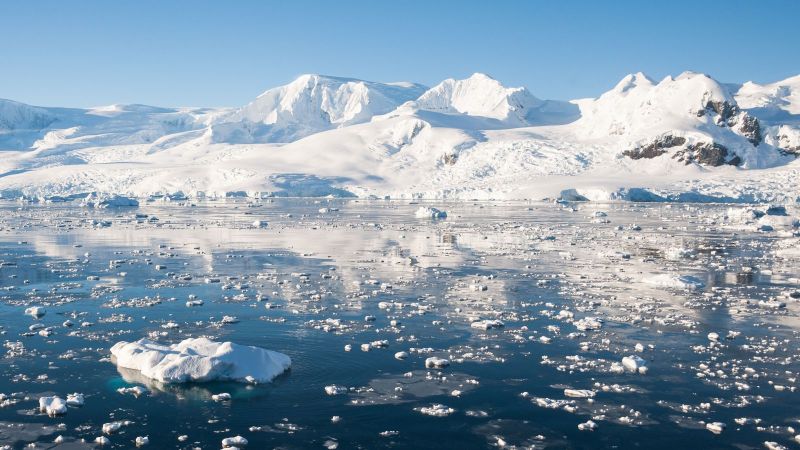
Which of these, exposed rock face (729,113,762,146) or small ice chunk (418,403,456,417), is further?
exposed rock face (729,113,762,146)

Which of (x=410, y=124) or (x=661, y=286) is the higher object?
Result: (x=410, y=124)

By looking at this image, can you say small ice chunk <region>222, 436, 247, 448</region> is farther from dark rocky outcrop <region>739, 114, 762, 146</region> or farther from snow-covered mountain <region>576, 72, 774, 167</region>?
dark rocky outcrop <region>739, 114, 762, 146</region>

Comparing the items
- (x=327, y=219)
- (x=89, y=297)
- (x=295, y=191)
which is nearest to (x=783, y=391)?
(x=89, y=297)

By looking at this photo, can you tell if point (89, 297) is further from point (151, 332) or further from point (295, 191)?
point (295, 191)

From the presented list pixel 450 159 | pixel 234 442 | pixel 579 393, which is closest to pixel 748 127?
pixel 450 159

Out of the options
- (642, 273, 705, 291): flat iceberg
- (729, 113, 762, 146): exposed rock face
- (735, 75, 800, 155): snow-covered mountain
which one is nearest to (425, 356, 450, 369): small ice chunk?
(642, 273, 705, 291): flat iceberg

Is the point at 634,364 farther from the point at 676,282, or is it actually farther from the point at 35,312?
the point at 35,312

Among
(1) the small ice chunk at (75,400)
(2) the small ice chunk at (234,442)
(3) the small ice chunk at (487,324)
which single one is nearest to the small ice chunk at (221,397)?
(2) the small ice chunk at (234,442)
